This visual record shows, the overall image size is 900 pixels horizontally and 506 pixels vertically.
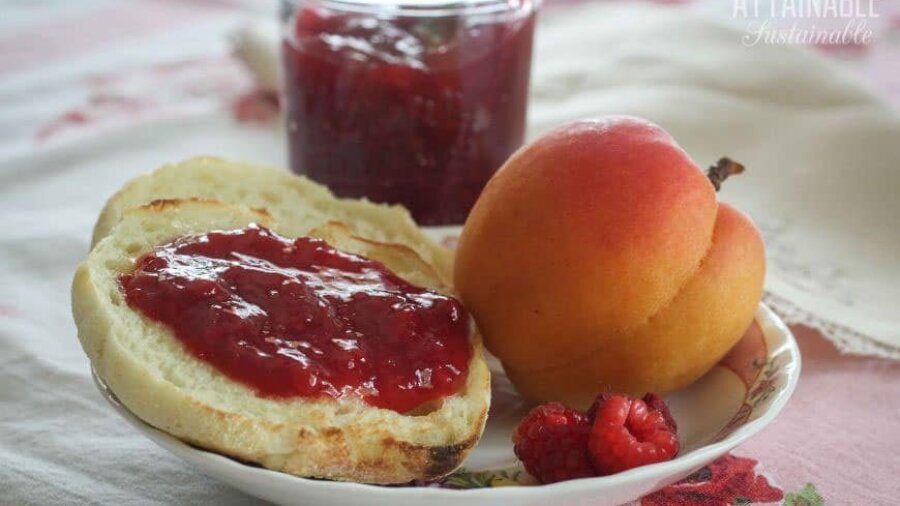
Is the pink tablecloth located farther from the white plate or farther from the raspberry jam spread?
the raspberry jam spread

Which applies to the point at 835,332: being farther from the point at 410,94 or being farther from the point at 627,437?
the point at 410,94

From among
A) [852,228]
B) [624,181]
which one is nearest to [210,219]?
[624,181]

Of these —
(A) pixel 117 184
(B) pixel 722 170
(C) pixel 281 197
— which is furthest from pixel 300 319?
(A) pixel 117 184

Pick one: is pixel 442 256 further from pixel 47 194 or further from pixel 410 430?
pixel 47 194

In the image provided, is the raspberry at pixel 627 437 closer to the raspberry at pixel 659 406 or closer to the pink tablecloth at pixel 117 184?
the raspberry at pixel 659 406

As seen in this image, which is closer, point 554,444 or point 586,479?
point 586,479
